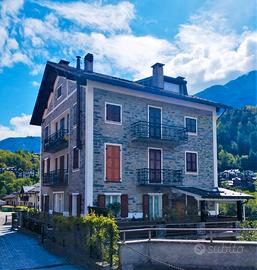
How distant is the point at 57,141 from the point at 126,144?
5.29 m

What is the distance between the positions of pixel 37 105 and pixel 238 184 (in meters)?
48.9

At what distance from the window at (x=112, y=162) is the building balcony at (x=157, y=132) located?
1400 millimetres

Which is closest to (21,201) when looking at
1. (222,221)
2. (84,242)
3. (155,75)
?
(155,75)

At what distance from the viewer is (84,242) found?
41.0ft

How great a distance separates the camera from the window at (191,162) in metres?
24.8

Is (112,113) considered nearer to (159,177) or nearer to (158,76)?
(159,177)

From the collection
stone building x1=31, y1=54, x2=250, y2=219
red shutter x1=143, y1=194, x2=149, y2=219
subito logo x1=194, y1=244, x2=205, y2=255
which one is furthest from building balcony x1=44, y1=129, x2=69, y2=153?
subito logo x1=194, y1=244, x2=205, y2=255

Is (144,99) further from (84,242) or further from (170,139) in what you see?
(84,242)

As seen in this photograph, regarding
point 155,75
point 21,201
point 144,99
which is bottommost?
point 21,201

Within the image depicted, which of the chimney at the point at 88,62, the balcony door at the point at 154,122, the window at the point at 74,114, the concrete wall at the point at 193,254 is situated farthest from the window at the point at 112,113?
the concrete wall at the point at 193,254

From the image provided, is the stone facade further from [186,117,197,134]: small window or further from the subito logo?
the subito logo

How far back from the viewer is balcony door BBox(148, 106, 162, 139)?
22.9 metres

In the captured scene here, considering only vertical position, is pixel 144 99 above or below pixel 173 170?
above

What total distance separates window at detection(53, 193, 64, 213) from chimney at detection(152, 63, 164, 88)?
10.1 meters
